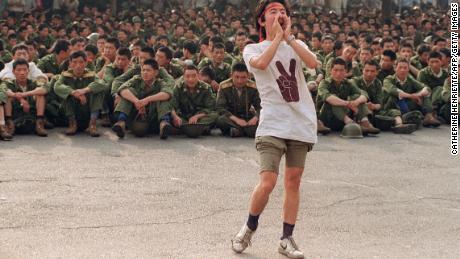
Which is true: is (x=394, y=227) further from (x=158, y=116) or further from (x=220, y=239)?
(x=158, y=116)

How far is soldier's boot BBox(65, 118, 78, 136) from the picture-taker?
1030 cm

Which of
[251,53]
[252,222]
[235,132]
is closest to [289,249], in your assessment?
[252,222]

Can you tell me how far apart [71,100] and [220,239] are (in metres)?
5.20

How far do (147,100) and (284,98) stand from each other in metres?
5.12

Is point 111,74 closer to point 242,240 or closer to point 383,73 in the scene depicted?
point 383,73

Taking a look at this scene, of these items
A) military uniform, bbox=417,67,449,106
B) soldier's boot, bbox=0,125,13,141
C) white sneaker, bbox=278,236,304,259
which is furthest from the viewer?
military uniform, bbox=417,67,449,106

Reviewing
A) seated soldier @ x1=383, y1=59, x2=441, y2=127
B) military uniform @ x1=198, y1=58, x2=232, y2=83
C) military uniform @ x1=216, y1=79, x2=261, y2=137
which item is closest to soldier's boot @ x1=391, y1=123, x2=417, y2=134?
seated soldier @ x1=383, y1=59, x2=441, y2=127

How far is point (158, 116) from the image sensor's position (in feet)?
34.0

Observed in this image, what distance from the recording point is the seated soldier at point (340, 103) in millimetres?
10883

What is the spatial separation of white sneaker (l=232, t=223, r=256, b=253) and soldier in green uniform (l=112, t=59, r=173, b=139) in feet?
15.8

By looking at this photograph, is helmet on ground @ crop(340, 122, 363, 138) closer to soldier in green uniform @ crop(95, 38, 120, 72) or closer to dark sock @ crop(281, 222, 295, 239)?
soldier in green uniform @ crop(95, 38, 120, 72)

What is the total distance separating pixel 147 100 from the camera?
1028 cm

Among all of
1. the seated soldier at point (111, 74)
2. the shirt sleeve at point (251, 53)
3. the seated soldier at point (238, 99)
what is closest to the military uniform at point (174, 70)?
the seated soldier at point (111, 74)

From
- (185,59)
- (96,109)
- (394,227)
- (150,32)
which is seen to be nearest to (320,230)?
(394,227)
